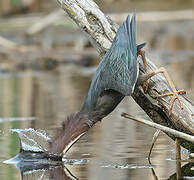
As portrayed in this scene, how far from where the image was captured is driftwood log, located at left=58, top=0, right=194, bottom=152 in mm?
5410

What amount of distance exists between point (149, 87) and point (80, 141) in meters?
1.34

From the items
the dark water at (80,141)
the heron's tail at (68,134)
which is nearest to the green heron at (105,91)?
the heron's tail at (68,134)

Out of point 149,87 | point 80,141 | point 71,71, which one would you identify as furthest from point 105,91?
point 71,71

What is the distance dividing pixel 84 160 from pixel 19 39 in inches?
394

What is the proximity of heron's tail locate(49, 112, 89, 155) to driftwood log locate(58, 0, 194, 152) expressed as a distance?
0.49 meters

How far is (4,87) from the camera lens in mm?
10992

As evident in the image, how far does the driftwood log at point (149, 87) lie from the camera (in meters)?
5.41

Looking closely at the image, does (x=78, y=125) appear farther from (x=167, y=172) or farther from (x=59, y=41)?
(x=59, y=41)

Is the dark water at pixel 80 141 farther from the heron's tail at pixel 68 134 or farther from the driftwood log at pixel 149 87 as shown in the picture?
the driftwood log at pixel 149 87

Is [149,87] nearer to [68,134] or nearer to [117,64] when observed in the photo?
[117,64]

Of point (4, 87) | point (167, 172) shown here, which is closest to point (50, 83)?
point (4, 87)

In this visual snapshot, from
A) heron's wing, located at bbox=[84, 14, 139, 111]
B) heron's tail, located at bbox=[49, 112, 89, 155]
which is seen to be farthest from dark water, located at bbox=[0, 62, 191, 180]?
heron's wing, located at bbox=[84, 14, 139, 111]

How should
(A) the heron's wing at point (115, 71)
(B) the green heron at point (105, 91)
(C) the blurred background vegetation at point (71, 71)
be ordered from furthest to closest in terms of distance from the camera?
(C) the blurred background vegetation at point (71, 71)
(B) the green heron at point (105, 91)
(A) the heron's wing at point (115, 71)

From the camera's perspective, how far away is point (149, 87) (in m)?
5.45
